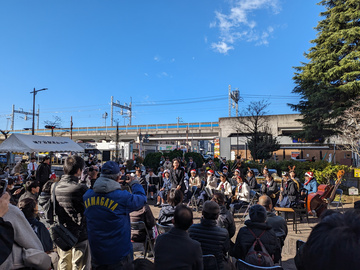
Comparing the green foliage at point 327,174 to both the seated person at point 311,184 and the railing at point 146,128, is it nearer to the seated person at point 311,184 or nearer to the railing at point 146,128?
the seated person at point 311,184

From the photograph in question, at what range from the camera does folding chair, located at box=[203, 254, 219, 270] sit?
8.71ft

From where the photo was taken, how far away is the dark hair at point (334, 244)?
36.3 inches

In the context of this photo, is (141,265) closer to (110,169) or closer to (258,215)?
(110,169)

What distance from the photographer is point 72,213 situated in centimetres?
306

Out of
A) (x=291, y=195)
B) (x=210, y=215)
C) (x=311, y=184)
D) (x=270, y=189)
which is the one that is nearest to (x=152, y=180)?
(x=270, y=189)

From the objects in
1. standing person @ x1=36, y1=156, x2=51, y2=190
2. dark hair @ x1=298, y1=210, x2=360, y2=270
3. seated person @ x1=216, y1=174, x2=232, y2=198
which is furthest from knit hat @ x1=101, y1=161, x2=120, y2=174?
standing person @ x1=36, y1=156, x2=51, y2=190

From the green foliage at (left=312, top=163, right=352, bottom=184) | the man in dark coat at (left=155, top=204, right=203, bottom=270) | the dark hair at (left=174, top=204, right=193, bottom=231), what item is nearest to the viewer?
the man in dark coat at (left=155, top=204, right=203, bottom=270)

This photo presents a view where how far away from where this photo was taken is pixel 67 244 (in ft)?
9.44

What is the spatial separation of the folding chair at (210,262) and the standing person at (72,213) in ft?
5.37

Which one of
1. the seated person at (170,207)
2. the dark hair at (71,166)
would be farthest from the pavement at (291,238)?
the dark hair at (71,166)

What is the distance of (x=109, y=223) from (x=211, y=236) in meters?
1.24

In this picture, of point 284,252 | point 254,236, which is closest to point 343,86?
point 284,252

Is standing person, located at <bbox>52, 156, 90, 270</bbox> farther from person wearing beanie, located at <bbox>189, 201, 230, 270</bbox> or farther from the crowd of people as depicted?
person wearing beanie, located at <bbox>189, 201, 230, 270</bbox>

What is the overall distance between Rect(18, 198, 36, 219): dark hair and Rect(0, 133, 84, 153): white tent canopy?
12.9m
